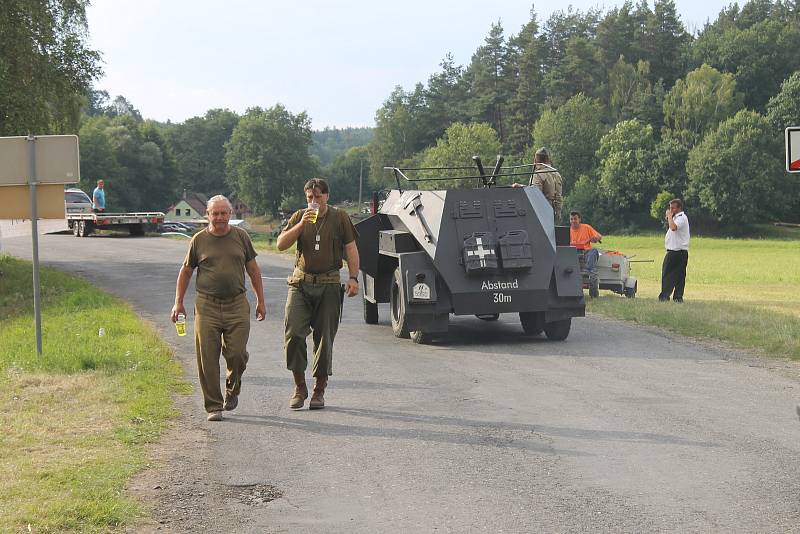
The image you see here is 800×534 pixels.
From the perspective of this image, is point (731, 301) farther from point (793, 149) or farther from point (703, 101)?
point (703, 101)

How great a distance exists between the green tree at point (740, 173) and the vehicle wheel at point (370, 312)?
78125 mm

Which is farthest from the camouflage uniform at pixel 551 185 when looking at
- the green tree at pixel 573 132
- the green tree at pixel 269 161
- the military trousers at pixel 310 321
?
the green tree at pixel 269 161

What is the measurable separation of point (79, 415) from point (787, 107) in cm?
9324

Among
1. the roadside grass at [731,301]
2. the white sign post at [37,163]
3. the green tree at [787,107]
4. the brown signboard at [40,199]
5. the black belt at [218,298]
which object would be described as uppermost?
the green tree at [787,107]

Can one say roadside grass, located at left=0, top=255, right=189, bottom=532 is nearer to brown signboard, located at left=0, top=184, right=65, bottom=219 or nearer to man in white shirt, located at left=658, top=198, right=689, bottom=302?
brown signboard, located at left=0, top=184, right=65, bottom=219

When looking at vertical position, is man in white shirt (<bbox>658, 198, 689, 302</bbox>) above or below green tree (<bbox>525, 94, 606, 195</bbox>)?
below

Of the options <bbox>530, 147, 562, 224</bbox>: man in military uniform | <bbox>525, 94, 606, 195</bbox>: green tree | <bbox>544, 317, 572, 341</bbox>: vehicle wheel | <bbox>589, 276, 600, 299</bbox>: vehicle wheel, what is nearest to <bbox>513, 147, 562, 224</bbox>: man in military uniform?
<bbox>530, 147, 562, 224</bbox>: man in military uniform

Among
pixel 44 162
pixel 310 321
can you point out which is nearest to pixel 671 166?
pixel 44 162

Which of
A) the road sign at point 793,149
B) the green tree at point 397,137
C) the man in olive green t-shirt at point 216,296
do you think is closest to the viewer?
the man in olive green t-shirt at point 216,296

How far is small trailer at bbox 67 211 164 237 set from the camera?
41.6 metres

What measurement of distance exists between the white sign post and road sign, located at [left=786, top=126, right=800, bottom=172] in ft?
26.9

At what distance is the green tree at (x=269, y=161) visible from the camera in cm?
12519

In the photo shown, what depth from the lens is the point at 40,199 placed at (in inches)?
510

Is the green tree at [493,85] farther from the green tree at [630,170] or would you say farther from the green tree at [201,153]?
the green tree at [201,153]
